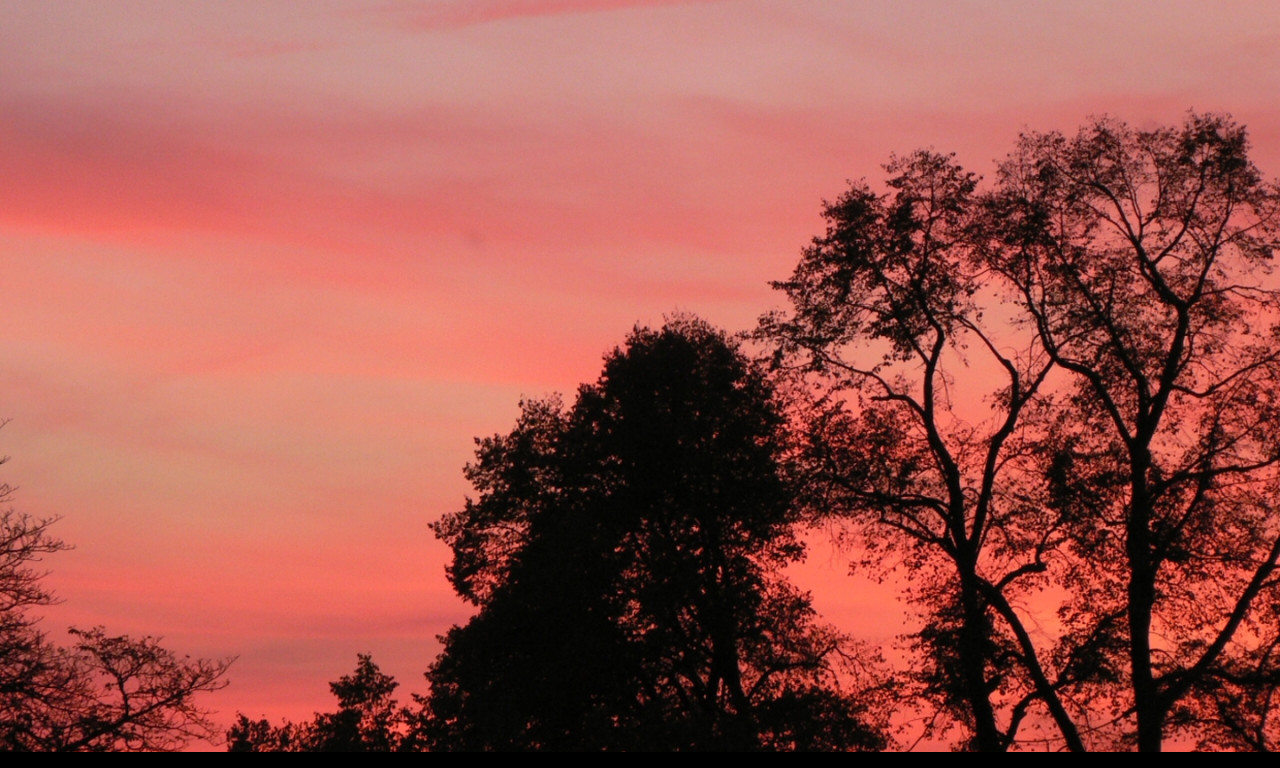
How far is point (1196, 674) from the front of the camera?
3394 cm

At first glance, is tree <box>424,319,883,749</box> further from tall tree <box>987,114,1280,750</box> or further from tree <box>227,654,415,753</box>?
tree <box>227,654,415,753</box>

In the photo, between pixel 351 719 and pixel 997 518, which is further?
pixel 351 719

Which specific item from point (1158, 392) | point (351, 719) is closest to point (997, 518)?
point (1158, 392)

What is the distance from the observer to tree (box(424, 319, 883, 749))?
40.4 meters

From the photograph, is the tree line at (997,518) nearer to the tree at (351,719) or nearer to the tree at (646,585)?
the tree at (646,585)

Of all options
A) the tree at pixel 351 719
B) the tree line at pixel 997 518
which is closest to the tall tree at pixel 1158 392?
the tree line at pixel 997 518

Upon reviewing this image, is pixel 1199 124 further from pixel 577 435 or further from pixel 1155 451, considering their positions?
pixel 577 435

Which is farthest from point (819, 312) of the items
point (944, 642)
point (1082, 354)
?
point (944, 642)

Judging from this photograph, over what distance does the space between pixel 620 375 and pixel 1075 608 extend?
17819 millimetres

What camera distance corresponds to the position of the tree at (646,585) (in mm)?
40375

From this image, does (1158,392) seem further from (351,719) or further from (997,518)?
(351,719)

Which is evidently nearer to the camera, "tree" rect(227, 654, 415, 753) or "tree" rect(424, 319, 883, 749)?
"tree" rect(424, 319, 883, 749)

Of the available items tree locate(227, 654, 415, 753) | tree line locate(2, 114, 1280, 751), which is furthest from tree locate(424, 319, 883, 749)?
tree locate(227, 654, 415, 753)

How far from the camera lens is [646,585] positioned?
138 feet
